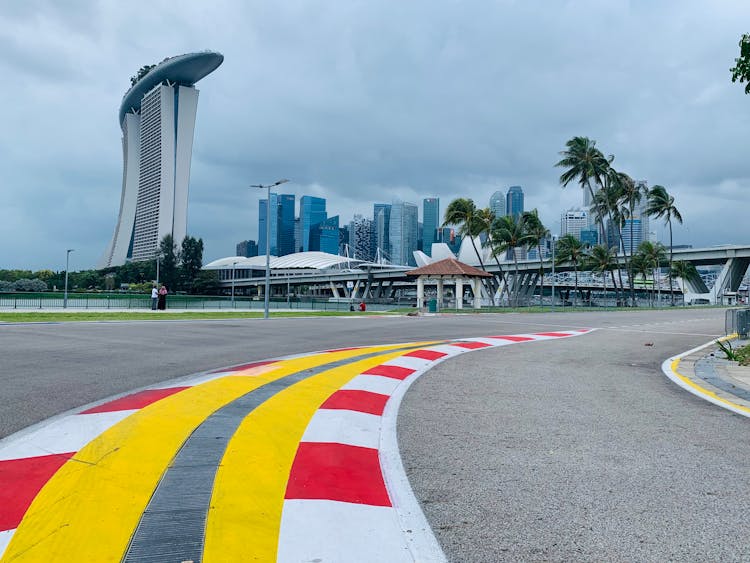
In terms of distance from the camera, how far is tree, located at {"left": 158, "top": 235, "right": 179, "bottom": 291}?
322 feet

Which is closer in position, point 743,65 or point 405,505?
point 405,505

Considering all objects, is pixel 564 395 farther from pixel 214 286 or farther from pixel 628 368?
pixel 214 286

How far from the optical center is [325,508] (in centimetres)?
264

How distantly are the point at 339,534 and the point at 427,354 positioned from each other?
7101 millimetres

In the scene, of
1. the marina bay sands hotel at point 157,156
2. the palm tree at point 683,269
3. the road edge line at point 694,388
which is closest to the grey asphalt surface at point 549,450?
the road edge line at point 694,388

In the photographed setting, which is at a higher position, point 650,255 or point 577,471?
point 650,255

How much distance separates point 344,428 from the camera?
13.6ft

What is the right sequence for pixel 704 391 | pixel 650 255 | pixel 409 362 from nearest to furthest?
pixel 704 391, pixel 409 362, pixel 650 255

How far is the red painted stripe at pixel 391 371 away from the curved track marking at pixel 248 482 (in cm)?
147

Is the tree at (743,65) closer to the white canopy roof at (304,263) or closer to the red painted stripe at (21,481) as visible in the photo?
the red painted stripe at (21,481)

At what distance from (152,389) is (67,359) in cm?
315

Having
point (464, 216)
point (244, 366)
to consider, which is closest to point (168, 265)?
point (464, 216)

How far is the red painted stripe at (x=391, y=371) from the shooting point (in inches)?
271

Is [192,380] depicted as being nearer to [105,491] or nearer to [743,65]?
[105,491]
